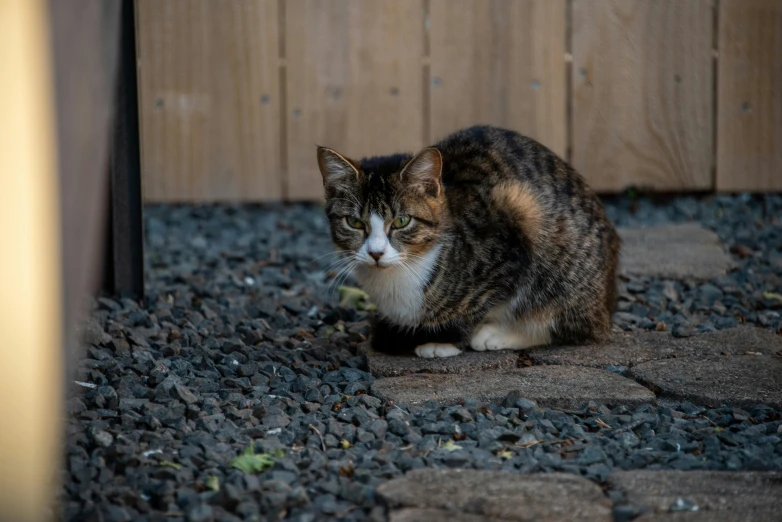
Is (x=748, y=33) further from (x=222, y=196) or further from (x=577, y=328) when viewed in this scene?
(x=222, y=196)

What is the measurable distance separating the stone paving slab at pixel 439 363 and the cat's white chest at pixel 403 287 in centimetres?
16

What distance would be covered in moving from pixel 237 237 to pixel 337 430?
2817 millimetres

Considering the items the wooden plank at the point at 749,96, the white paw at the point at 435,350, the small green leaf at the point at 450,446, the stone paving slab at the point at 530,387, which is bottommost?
the small green leaf at the point at 450,446

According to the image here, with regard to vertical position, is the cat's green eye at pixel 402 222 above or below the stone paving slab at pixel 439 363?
above

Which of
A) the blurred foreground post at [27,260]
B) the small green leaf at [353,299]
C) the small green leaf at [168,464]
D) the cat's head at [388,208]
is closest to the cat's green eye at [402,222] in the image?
the cat's head at [388,208]

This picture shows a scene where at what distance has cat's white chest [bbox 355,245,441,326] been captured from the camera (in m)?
3.45

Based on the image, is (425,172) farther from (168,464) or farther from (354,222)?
(168,464)

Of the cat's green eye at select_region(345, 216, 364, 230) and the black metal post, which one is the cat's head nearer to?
the cat's green eye at select_region(345, 216, 364, 230)

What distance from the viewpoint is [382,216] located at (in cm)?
338

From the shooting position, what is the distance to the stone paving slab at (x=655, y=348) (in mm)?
3403

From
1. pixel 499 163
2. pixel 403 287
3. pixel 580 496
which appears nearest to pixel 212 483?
pixel 580 496

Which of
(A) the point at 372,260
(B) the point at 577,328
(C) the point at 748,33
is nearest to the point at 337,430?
(A) the point at 372,260

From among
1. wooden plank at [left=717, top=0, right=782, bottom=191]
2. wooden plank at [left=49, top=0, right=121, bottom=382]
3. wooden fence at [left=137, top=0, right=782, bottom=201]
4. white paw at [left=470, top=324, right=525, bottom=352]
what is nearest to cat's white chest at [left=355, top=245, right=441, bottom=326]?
white paw at [left=470, top=324, right=525, bottom=352]

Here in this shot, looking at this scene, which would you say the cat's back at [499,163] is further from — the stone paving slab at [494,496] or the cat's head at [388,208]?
the stone paving slab at [494,496]
